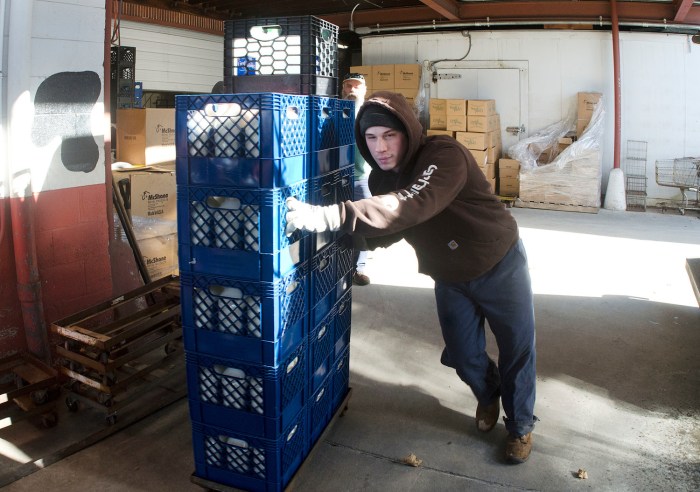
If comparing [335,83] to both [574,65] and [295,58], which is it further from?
[574,65]

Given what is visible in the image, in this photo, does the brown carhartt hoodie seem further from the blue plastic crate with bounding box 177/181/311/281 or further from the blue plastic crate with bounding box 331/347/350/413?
the blue plastic crate with bounding box 331/347/350/413

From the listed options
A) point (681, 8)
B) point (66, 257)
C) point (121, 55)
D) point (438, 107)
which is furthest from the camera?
point (438, 107)

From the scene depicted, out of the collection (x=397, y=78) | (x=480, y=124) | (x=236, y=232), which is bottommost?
(x=236, y=232)

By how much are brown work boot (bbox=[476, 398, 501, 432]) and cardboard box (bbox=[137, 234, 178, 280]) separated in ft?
8.15

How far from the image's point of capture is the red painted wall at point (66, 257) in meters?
3.02

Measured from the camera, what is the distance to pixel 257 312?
1926 millimetres

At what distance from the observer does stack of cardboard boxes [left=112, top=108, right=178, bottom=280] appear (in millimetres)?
3971

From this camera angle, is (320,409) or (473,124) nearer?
(320,409)

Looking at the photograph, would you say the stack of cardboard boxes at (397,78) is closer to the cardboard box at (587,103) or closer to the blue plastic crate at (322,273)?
the cardboard box at (587,103)

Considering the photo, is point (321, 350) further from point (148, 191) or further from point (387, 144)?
point (148, 191)

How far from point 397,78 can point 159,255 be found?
23.1 ft

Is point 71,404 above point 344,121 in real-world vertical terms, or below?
below

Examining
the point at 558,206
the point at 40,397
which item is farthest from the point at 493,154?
the point at 40,397

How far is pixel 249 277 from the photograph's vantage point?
6.23 feet
